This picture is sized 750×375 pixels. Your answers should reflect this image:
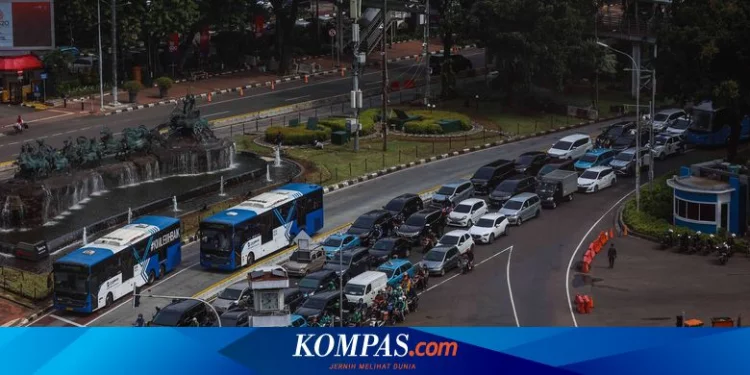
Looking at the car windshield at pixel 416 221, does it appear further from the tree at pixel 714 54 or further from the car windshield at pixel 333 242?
the tree at pixel 714 54

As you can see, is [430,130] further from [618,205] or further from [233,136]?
[618,205]

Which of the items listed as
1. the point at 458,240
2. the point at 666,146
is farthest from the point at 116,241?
the point at 666,146

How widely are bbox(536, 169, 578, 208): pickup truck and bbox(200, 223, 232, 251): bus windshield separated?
68.2 feet

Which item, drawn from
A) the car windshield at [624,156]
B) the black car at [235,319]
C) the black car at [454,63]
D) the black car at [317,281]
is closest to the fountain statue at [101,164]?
the black car at [317,281]

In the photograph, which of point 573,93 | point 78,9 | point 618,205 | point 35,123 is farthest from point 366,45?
point 618,205

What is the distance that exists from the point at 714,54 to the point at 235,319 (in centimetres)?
3600

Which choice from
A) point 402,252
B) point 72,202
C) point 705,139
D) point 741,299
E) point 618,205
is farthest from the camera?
point 705,139

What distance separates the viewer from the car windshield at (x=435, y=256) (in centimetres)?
6016

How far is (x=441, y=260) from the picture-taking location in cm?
6006

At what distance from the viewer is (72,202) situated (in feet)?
230

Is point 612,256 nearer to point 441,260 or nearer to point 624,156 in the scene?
point 441,260

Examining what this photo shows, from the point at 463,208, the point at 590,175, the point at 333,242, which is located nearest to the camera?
the point at 333,242

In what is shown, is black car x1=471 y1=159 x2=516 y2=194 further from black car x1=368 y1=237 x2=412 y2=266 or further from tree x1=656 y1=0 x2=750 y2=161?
black car x1=368 y1=237 x2=412 y2=266

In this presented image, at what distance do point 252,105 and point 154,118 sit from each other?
939 centimetres
